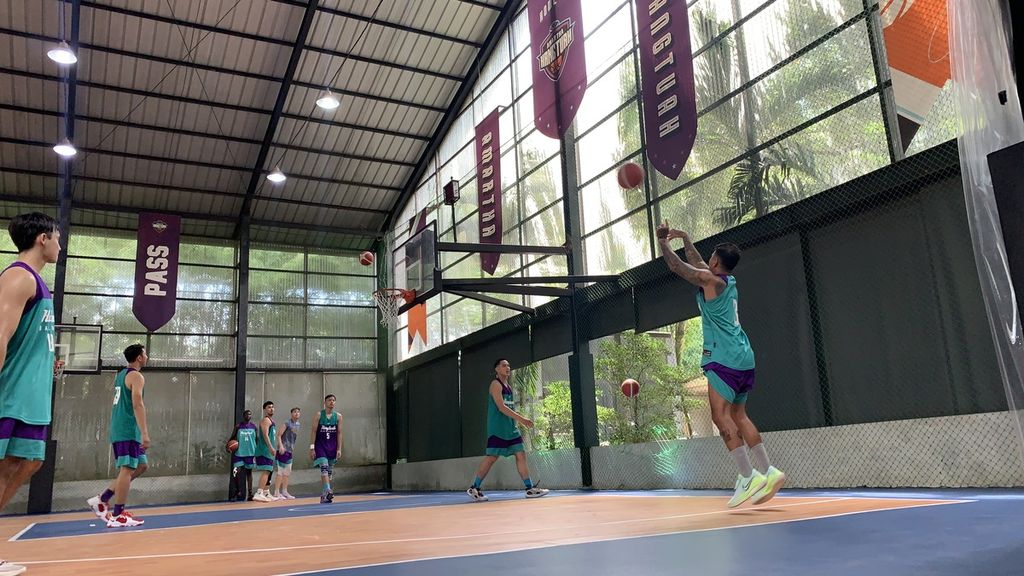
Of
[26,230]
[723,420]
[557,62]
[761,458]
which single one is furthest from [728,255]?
[557,62]

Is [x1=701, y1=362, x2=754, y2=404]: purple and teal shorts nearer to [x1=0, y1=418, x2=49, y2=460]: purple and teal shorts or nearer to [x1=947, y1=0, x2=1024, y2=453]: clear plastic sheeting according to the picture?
[x1=947, y1=0, x2=1024, y2=453]: clear plastic sheeting

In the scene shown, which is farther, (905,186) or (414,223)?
(414,223)

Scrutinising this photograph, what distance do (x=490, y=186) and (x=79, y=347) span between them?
34.5ft

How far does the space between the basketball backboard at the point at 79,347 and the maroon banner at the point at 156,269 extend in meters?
1.63

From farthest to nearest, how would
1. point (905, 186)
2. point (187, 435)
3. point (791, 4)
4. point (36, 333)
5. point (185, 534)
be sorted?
1. point (187, 435)
2. point (791, 4)
3. point (905, 186)
4. point (185, 534)
5. point (36, 333)

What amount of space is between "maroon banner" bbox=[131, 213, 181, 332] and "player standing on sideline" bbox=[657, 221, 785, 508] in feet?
56.5

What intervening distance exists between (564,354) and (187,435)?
12073mm

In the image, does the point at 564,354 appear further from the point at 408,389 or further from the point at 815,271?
the point at 408,389

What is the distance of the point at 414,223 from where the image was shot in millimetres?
20969

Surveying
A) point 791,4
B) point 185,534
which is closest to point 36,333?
point 185,534

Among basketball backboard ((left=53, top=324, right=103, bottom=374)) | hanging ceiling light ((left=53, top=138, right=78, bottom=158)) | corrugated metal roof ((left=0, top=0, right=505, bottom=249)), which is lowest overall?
basketball backboard ((left=53, top=324, right=103, bottom=374))

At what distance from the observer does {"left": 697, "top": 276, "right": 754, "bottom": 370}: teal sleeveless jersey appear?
5.33m

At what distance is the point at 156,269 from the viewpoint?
19.2 m

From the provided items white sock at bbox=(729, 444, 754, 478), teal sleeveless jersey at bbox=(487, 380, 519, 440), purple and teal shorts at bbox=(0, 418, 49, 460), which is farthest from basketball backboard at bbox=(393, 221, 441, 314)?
purple and teal shorts at bbox=(0, 418, 49, 460)
